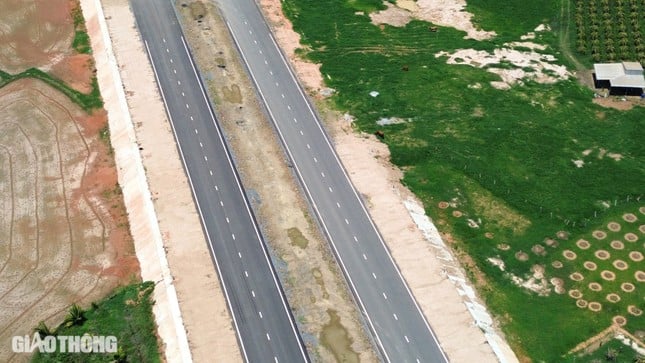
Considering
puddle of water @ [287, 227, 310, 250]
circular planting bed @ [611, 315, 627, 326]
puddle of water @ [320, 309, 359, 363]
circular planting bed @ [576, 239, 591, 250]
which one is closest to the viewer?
puddle of water @ [320, 309, 359, 363]

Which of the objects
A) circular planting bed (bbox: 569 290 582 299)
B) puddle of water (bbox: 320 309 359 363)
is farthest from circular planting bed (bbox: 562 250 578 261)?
puddle of water (bbox: 320 309 359 363)

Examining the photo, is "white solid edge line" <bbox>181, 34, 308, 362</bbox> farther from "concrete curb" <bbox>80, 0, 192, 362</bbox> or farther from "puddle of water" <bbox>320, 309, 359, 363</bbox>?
"concrete curb" <bbox>80, 0, 192, 362</bbox>

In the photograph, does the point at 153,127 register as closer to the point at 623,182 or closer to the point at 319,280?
the point at 319,280

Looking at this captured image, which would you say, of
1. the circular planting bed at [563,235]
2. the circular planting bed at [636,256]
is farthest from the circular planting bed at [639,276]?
the circular planting bed at [563,235]

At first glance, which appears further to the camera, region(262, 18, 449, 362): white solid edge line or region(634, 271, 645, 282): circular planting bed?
region(634, 271, 645, 282): circular planting bed

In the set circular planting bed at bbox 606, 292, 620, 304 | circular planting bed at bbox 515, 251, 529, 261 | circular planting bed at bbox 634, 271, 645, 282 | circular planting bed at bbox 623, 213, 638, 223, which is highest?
circular planting bed at bbox 623, 213, 638, 223

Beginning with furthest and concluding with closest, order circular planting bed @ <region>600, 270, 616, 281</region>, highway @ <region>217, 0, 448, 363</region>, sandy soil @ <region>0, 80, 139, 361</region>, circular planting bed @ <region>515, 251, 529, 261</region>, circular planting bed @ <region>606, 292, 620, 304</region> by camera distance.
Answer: circular planting bed @ <region>515, 251, 529, 261</region> < circular planting bed @ <region>600, 270, 616, 281</region> < sandy soil @ <region>0, 80, 139, 361</region> < circular planting bed @ <region>606, 292, 620, 304</region> < highway @ <region>217, 0, 448, 363</region>

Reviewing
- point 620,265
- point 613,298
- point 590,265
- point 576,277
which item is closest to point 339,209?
point 576,277

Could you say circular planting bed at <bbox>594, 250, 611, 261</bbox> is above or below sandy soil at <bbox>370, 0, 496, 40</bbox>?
below
